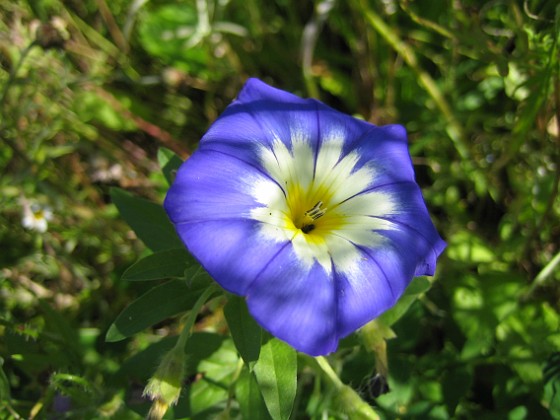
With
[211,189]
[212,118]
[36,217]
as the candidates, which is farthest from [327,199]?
[212,118]

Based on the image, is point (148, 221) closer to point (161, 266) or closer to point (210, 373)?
point (161, 266)

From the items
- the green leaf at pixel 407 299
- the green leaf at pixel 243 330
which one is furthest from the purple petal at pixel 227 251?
the green leaf at pixel 407 299

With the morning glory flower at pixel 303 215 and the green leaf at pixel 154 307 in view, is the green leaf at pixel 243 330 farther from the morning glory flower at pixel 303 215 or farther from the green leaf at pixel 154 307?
the morning glory flower at pixel 303 215

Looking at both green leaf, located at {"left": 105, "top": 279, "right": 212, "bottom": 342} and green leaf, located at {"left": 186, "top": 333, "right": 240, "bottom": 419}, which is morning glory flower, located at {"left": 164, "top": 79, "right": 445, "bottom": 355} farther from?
green leaf, located at {"left": 186, "top": 333, "right": 240, "bottom": 419}

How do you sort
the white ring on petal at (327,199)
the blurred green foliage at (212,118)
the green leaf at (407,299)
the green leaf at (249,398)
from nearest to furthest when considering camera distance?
the white ring on petal at (327,199)
the green leaf at (249,398)
the green leaf at (407,299)
the blurred green foliage at (212,118)

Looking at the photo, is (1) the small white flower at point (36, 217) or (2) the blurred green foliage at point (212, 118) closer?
(2) the blurred green foliage at point (212, 118)

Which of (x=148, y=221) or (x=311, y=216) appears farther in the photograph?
(x=148, y=221)

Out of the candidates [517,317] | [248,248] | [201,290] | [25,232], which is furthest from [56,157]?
[517,317]

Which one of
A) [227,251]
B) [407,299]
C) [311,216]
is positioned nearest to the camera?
[227,251]
